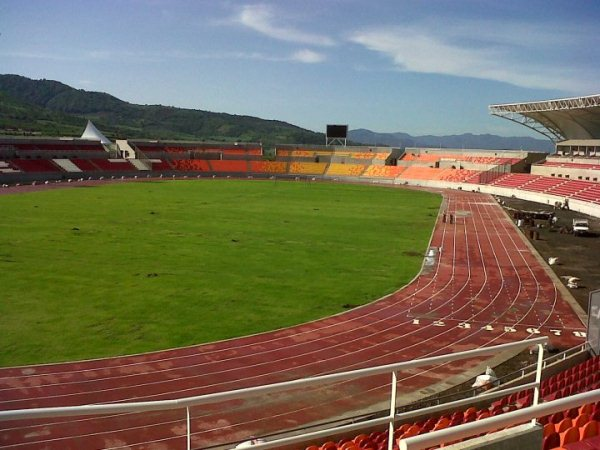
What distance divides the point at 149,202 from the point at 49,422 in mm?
47158

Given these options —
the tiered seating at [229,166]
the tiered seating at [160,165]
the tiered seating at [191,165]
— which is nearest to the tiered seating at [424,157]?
the tiered seating at [229,166]

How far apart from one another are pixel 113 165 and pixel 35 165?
15.1 m

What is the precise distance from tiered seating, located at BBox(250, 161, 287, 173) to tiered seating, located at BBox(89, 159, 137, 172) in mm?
24606

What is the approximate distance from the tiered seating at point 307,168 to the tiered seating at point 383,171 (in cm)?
999

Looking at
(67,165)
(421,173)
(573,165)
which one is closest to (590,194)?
(573,165)

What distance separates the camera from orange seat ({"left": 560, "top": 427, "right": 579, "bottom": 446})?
554 centimetres

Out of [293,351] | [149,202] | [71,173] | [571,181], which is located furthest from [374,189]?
[293,351]

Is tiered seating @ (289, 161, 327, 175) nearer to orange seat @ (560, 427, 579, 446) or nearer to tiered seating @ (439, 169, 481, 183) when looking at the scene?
tiered seating @ (439, 169, 481, 183)

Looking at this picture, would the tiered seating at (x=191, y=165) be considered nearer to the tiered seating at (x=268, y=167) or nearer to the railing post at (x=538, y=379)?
the tiered seating at (x=268, y=167)

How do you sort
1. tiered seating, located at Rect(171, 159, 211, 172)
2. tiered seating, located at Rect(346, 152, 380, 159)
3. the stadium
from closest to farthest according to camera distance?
the stadium, tiered seating, located at Rect(171, 159, 211, 172), tiered seating, located at Rect(346, 152, 380, 159)

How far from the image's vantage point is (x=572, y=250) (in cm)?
3481

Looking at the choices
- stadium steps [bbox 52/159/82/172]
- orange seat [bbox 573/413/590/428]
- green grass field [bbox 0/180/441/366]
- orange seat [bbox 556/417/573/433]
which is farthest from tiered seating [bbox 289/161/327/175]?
orange seat [bbox 556/417/573/433]

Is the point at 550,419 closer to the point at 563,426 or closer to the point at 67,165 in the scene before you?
the point at 563,426

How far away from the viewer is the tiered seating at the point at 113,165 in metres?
92.4
